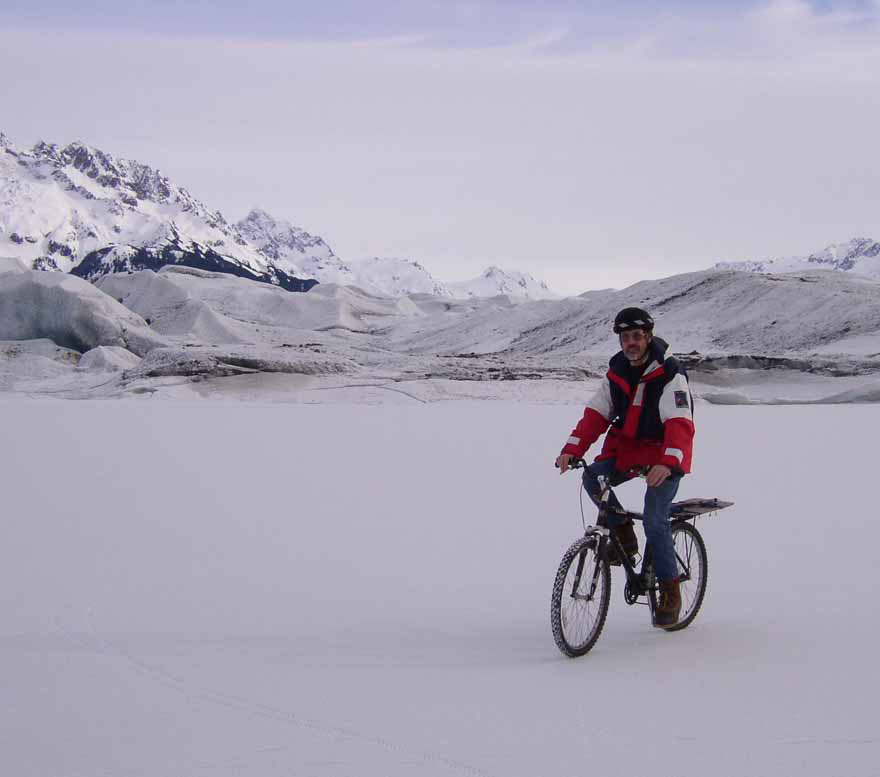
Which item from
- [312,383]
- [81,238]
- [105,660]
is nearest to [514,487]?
[105,660]

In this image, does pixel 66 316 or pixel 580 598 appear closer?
pixel 580 598

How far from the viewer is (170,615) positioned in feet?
16.8

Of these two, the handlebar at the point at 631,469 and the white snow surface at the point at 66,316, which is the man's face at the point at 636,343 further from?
the white snow surface at the point at 66,316

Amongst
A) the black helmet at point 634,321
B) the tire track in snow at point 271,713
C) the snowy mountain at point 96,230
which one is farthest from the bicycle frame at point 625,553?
the snowy mountain at point 96,230

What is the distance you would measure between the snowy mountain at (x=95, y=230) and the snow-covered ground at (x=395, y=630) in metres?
144

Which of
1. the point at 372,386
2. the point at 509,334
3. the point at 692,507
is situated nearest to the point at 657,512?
the point at 692,507

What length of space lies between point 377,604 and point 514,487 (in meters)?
3.83

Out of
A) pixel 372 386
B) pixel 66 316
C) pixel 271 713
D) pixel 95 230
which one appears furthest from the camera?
pixel 95 230

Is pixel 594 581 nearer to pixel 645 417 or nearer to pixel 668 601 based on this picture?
pixel 668 601

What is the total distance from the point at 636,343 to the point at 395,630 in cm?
167

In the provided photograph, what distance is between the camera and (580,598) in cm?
458

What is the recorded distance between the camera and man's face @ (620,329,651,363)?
4.73m

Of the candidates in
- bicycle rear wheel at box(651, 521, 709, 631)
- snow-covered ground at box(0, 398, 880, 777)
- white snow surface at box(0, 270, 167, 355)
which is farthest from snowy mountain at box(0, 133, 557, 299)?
bicycle rear wheel at box(651, 521, 709, 631)

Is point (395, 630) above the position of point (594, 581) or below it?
below
